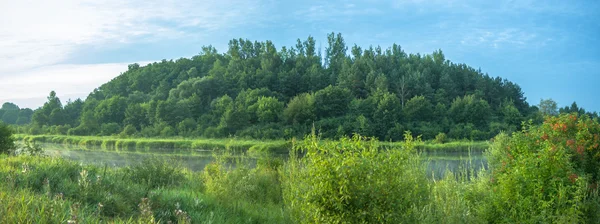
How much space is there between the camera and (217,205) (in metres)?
8.03

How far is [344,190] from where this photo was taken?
5.48 meters

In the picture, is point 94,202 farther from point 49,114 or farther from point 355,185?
point 49,114

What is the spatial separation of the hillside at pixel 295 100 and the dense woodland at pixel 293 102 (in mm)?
168

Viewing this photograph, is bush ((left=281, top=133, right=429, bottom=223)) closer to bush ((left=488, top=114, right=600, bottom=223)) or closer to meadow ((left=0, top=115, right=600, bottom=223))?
meadow ((left=0, top=115, right=600, bottom=223))

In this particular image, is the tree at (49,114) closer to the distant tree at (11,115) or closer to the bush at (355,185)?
the distant tree at (11,115)

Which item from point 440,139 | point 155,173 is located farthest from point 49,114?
point 155,173

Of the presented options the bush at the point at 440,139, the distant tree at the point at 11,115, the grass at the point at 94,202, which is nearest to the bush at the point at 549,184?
the grass at the point at 94,202

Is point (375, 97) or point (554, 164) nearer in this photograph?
point (554, 164)

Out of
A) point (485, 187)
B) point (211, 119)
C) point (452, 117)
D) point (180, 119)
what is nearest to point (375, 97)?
point (452, 117)

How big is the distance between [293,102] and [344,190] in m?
56.6

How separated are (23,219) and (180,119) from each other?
61.9 m

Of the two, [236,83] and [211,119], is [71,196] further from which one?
[236,83]

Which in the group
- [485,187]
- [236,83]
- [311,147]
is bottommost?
[485,187]

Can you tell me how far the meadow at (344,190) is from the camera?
5.54 meters
